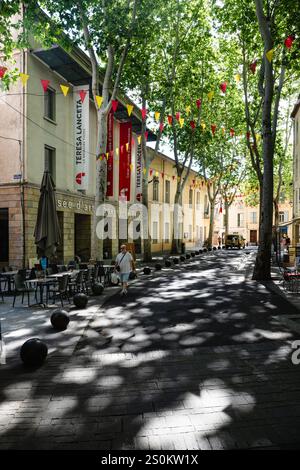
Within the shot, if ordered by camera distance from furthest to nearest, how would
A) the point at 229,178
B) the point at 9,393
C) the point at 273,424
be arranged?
the point at 229,178 < the point at 9,393 < the point at 273,424

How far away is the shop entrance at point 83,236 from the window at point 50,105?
618 centimetres

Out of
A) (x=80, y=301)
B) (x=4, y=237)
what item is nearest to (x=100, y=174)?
(x=4, y=237)

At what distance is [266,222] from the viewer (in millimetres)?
14625

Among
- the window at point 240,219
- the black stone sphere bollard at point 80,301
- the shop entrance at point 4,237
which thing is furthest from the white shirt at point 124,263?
the window at point 240,219

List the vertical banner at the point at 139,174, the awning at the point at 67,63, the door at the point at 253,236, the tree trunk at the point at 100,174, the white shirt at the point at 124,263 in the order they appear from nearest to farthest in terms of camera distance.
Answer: the white shirt at the point at 124,263
the tree trunk at the point at 100,174
the awning at the point at 67,63
the vertical banner at the point at 139,174
the door at the point at 253,236

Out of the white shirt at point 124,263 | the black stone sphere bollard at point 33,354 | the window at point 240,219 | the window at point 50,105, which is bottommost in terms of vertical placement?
the black stone sphere bollard at point 33,354

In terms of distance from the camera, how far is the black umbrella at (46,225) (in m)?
10.7

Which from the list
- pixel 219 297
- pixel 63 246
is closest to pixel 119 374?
pixel 219 297

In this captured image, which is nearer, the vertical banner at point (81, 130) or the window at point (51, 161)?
the window at point (51, 161)

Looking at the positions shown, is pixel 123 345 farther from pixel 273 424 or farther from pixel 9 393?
pixel 273 424

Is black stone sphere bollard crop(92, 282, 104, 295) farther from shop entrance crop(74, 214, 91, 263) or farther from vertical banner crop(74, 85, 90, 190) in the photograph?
shop entrance crop(74, 214, 91, 263)

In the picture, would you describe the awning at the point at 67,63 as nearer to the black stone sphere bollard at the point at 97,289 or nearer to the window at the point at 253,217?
the black stone sphere bollard at the point at 97,289

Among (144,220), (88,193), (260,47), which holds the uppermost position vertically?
(260,47)

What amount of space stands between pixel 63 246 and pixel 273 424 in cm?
Result: 1684
